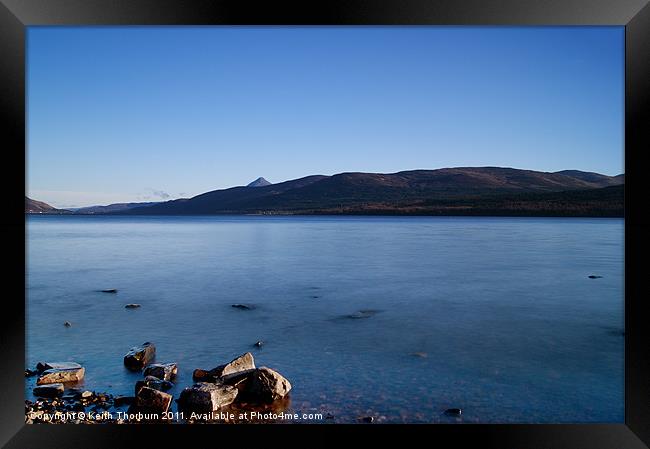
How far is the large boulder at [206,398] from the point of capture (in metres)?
4.05

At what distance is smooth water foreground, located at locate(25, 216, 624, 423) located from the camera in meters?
4.81

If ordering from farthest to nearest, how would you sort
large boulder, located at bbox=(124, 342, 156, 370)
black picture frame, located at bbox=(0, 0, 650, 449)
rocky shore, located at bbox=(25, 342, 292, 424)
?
1. large boulder, located at bbox=(124, 342, 156, 370)
2. rocky shore, located at bbox=(25, 342, 292, 424)
3. black picture frame, located at bbox=(0, 0, 650, 449)

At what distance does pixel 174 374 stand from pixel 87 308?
18.8 feet

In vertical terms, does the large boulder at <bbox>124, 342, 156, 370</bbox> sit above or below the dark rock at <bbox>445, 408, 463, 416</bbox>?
above

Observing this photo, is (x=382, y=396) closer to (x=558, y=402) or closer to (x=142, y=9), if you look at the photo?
(x=558, y=402)

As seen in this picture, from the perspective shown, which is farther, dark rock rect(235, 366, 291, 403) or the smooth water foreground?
the smooth water foreground

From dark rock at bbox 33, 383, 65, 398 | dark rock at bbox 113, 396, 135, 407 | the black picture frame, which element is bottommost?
dark rock at bbox 113, 396, 135, 407

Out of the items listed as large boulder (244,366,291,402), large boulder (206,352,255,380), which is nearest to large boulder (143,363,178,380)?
large boulder (206,352,255,380)

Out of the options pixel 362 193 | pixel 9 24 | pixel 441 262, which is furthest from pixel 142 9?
pixel 362 193

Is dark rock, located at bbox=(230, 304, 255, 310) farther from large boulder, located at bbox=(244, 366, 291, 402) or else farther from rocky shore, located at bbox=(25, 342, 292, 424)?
large boulder, located at bbox=(244, 366, 291, 402)

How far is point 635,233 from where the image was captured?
3.00 m

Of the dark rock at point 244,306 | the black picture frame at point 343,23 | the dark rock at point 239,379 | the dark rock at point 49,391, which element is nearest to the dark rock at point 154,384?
the dark rock at point 239,379

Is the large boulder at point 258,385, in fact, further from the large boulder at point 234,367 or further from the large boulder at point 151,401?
the large boulder at point 151,401

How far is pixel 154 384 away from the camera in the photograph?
458 cm
